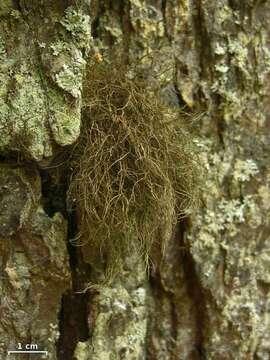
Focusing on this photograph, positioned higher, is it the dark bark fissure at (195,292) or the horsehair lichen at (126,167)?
the horsehair lichen at (126,167)

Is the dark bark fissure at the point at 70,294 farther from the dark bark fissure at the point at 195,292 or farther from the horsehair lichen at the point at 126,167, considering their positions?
the dark bark fissure at the point at 195,292

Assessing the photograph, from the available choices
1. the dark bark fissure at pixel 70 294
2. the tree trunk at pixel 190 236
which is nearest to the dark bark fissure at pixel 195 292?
the tree trunk at pixel 190 236

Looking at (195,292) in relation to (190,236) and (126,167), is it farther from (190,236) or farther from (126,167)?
(126,167)

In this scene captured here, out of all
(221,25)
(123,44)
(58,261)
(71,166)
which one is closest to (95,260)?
(58,261)

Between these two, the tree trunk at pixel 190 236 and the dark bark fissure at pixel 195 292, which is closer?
the tree trunk at pixel 190 236

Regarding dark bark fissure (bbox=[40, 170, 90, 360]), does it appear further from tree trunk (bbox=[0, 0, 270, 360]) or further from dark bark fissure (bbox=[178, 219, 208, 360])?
dark bark fissure (bbox=[178, 219, 208, 360])

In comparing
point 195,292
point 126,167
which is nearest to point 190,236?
point 195,292

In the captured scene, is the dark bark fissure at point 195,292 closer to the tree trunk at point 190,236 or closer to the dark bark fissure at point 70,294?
the tree trunk at point 190,236

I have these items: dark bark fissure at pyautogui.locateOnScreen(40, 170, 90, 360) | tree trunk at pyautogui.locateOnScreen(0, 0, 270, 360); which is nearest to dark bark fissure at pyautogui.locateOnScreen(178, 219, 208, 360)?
tree trunk at pyautogui.locateOnScreen(0, 0, 270, 360)
